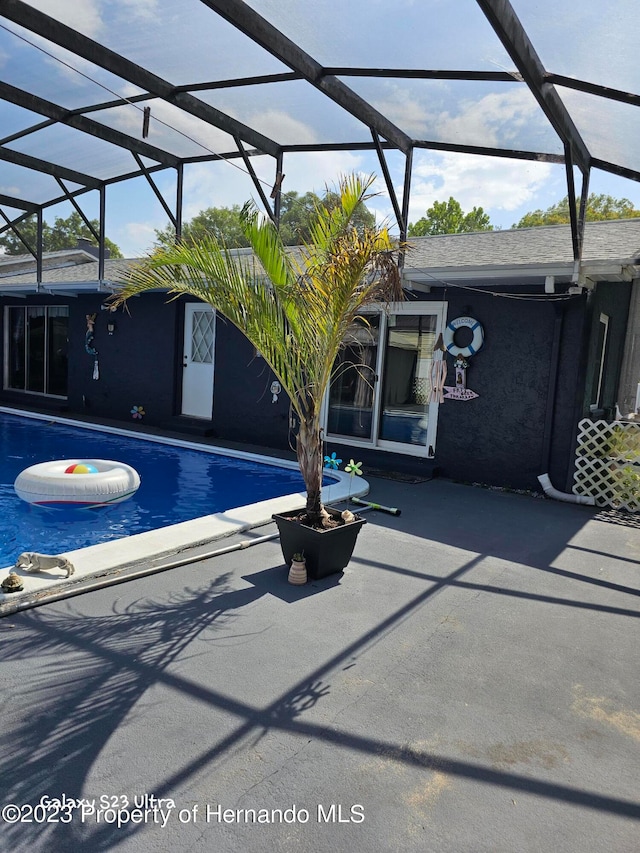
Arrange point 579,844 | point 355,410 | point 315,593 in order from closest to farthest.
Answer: point 579,844
point 315,593
point 355,410

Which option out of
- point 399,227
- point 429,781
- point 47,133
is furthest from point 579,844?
point 47,133

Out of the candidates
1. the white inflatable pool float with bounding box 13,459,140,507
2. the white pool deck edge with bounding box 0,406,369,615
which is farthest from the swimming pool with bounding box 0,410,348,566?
the white pool deck edge with bounding box 0,406,369,615

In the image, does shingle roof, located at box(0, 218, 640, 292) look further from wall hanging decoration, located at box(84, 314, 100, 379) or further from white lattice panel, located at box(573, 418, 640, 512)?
white lattice panel, located at box(573, 418, 640, 512)

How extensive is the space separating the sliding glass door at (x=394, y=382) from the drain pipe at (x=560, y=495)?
5.11 ft

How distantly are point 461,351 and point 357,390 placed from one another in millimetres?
1836

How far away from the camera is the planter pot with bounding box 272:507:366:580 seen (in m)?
4.19

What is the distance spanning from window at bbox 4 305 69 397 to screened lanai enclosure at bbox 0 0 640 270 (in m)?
5.64

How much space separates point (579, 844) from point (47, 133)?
8.85m

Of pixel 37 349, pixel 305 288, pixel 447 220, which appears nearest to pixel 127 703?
pixel 305 288

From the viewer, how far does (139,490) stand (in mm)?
7285

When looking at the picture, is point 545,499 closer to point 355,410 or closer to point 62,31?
point 355,410

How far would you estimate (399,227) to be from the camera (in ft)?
24.3

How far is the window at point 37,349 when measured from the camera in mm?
13617

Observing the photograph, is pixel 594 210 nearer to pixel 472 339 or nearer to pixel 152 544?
pixel 472 339
